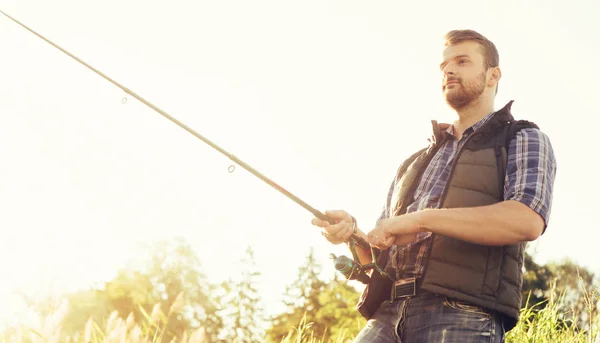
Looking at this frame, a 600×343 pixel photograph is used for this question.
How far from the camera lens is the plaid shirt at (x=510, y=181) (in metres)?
2.66

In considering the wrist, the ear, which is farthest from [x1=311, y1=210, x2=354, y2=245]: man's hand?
the ear

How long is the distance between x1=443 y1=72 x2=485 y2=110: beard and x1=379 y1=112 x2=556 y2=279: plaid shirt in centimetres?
13

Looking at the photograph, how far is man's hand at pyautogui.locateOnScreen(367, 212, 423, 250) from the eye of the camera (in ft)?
8.83

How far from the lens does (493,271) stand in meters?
2.68

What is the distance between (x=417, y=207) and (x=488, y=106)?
2.19 ft

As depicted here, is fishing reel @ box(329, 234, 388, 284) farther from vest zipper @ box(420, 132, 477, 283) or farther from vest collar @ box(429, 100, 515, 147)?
vest collar @ box(429, 100, 515, 147)

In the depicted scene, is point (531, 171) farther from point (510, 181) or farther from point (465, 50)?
point (465, 50)

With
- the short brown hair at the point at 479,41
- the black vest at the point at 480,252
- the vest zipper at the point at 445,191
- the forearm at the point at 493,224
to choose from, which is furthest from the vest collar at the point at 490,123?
the forearm at the point at 493,224

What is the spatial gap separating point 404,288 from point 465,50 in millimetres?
1226

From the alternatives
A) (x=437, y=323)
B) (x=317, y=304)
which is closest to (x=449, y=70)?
(x=437, y=323)

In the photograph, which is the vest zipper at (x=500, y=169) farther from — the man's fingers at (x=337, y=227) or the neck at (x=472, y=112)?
the man's fingers at (x=337, y=227)

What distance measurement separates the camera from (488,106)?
3289 mm

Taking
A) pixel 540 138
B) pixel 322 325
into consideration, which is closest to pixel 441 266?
pixel 540 138

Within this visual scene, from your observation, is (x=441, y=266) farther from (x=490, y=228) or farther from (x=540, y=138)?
(x=540, y=138)
